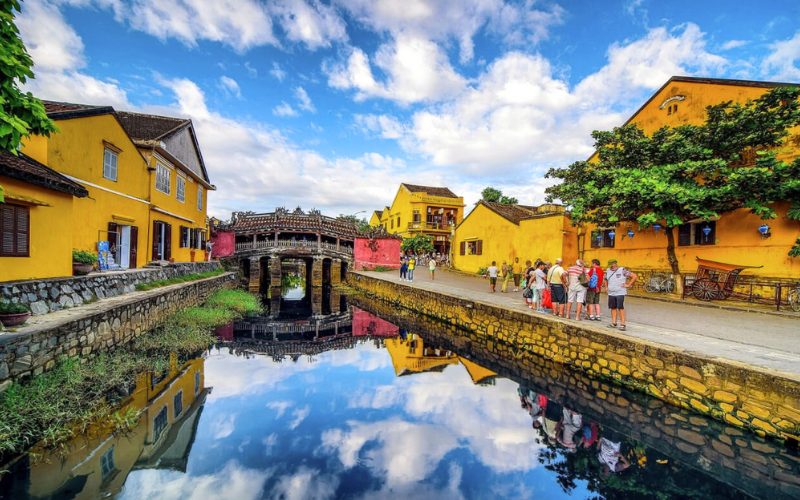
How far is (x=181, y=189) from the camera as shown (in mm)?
18078

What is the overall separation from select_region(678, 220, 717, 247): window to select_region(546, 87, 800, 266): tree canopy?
677 mm

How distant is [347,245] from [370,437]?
26118 mm

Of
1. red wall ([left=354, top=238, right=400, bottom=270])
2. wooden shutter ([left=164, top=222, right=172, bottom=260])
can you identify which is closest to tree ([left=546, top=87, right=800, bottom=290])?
wooden shutter ([left=164, top=222, right=172, bottom=260])

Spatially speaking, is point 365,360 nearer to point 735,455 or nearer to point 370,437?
point 370,437

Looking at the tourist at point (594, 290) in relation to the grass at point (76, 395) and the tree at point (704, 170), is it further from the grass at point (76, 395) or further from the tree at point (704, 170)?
the grass at point (76, 395)

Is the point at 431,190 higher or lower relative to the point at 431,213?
higher

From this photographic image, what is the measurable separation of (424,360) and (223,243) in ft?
75.7

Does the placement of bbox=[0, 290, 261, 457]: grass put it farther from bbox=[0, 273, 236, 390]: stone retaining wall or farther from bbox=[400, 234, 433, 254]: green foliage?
bbox=[400, 234, 433, 254]: green foliage

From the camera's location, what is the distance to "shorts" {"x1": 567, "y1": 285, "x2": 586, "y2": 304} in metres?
9.04

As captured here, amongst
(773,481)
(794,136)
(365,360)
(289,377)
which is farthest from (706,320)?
(289,377)

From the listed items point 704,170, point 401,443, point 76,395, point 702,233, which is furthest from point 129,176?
point 702,233

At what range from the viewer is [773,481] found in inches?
176

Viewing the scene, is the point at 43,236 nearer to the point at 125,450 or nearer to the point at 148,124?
the point at 125,450

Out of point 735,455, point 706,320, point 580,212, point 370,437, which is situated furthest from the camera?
point 580,212
